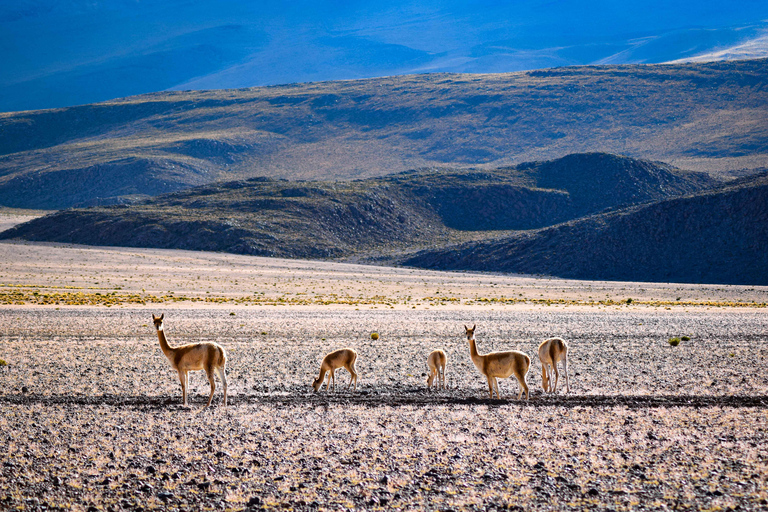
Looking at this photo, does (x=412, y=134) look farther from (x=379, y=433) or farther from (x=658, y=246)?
(x=379, y=433)

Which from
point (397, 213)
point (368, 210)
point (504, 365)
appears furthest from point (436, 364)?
point (397, 213)

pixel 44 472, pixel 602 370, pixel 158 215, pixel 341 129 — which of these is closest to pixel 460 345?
pixel 602 370

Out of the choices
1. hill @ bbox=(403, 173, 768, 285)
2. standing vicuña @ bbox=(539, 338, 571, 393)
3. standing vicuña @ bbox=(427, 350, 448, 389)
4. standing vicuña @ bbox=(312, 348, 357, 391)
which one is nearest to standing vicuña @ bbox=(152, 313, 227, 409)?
standing vicuña @ bbox=(312, 348, 357, 391)

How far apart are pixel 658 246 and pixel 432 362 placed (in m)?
57.6

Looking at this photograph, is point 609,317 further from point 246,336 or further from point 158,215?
point 158,215

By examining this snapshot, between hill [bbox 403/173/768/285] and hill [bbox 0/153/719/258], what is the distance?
1143 cm

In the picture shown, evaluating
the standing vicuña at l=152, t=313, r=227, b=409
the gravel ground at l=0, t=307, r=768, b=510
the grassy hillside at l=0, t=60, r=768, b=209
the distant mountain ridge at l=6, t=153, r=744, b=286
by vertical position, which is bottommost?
the gravel ground at l=0, t=307, r=768, b=510

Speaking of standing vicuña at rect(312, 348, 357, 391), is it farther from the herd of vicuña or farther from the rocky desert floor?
the rocky desert floor

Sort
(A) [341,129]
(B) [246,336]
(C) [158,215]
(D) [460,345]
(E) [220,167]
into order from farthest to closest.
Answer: (A) [341,129], (E) [220,167], (C) [158,215], (B) [246,336], (D) [460,345]

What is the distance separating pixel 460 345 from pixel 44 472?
A: 44.5 ft

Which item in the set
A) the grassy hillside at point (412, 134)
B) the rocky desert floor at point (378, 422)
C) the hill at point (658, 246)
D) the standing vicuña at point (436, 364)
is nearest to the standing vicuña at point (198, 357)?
the rocky desert floor at point (378, 422)

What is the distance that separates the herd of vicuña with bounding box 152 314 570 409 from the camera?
39.8 ft

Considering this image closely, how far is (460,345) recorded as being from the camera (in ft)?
68.2

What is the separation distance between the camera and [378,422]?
37.9 feet
